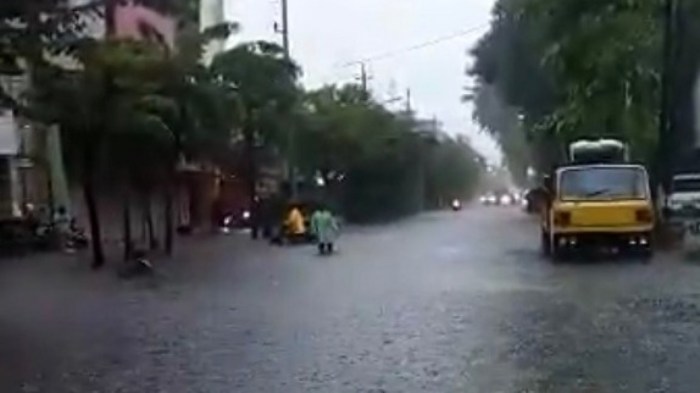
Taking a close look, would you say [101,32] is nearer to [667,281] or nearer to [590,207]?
[590,207]

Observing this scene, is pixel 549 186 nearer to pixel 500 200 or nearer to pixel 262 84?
pixel 262 84

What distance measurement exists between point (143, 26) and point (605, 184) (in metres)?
9.36

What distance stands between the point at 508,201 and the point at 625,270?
119935 millimetres

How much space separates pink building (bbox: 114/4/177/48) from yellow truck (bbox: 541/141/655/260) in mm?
8344

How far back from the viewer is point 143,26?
29281 mm

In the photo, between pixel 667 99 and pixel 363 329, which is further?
pixel 667 99

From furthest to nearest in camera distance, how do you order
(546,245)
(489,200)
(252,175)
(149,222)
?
(489,200) < (252,175) < (149,222) < (546,245)

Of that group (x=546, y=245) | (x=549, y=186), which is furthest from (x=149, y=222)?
(x=549, y=186)

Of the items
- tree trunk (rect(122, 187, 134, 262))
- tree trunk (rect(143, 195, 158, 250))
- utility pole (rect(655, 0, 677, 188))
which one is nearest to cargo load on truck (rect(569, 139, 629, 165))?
utility pole (rect(655, 0, 677, 188))

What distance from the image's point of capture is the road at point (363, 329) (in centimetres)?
1254

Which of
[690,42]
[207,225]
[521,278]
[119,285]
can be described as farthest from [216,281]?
[207,225]

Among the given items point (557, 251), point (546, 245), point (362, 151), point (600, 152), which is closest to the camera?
point (557, 251)

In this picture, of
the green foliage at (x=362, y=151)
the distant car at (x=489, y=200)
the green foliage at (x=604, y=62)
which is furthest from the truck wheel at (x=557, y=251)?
the distant car at (x=489, y=200)

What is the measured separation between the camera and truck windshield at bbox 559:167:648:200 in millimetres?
30531
